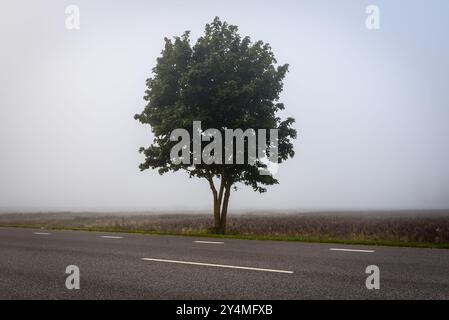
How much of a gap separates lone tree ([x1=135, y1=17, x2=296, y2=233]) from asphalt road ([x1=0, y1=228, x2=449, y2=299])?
9877mm

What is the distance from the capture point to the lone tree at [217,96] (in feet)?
63.8

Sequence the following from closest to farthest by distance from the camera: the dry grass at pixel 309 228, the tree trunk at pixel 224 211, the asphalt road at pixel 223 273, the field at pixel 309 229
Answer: the asphalt road at pixel 223 273
the field at pixel 309 229
the dry grass at pixel 309 228
the tree trunk at pixel 224 211

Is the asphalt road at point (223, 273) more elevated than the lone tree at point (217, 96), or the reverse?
the lone tree at point (217, 96)

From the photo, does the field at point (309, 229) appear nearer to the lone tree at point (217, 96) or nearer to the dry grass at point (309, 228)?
the dry grass at point (309, 228)

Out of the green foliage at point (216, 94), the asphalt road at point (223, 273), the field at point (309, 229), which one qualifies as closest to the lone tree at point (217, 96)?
the green foliage at point (216, 94)

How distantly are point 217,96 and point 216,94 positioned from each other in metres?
0.13

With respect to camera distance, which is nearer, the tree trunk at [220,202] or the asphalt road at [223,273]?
the asphalt road at [223,273]

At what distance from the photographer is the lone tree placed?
19431 mm

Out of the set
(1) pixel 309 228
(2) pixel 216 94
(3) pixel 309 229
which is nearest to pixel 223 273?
(2) pixel 216 94

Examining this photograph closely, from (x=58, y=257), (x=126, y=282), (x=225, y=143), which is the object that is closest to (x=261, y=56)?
(x=225, y=143)

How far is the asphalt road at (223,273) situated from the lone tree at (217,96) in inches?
389

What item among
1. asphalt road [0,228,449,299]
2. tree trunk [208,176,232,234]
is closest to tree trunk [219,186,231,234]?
tree trunk [208,176,232,234]
